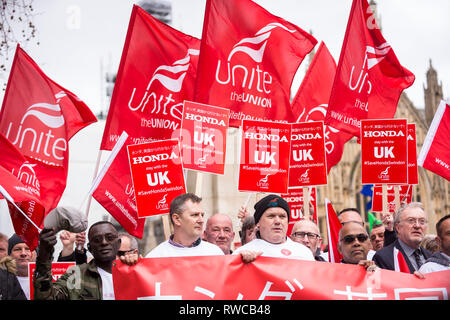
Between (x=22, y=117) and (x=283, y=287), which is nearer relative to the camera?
(x=283, y=287)

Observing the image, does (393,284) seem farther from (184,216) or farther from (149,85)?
(149,85)

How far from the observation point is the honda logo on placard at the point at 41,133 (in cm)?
896

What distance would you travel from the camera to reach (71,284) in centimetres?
502

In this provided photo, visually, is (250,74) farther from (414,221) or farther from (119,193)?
(414,221)

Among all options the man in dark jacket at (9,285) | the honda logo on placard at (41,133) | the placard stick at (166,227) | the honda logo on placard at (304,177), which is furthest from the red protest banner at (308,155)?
the man in dark jacket at (9,285)

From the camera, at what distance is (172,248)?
5336mm

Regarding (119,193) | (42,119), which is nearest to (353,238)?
(119,193)

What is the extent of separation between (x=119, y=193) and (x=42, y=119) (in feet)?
6.52

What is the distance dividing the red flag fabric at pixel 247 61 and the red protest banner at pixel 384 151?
1.40 metres

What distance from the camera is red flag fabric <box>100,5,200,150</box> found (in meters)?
8.83
